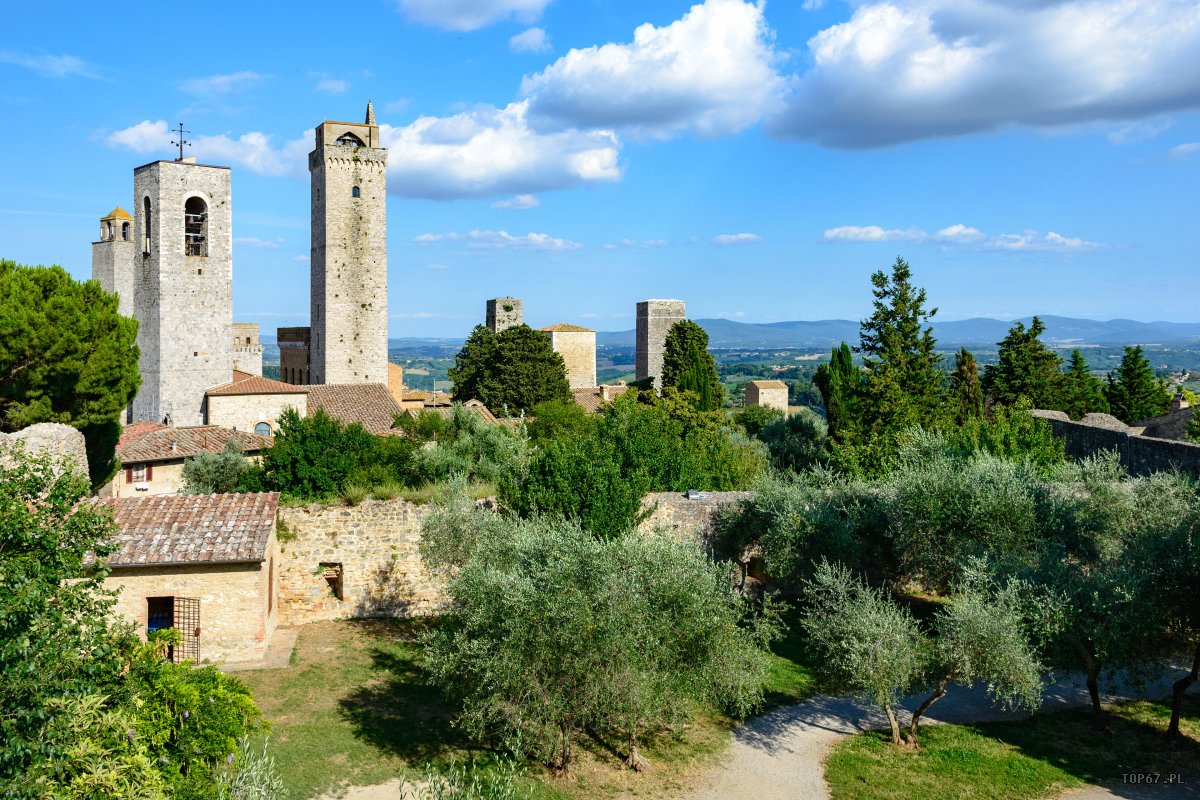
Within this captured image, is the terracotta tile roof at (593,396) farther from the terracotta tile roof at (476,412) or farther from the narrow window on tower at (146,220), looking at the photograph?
the narrow window on tower at (146,220)

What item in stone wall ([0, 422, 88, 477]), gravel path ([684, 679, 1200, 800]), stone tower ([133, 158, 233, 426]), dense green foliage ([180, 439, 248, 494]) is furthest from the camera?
stone tower ([133, 158, 233, 426])

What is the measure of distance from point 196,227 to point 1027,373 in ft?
127

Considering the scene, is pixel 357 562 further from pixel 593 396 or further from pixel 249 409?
pixel 593 396

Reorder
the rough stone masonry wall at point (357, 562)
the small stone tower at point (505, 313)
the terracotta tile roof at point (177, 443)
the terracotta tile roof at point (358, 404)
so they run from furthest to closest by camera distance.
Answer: the small stone tower at point (505, 313)
the terracotta tile roof at point (358, 404)
the terracotta tile roof at point (177, 443)
the rough stone masonry wall at point (357, 562)

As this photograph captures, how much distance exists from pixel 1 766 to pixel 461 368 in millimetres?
50415

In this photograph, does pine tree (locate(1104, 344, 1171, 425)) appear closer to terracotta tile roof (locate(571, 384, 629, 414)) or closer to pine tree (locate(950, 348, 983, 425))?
pine tree (locate(950, 348, 983, 425))

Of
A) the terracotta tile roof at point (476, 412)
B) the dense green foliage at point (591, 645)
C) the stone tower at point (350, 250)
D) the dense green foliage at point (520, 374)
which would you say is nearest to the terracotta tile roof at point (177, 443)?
the terracotta tile roof at point (476, 412)

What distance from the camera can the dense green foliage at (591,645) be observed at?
11062mm

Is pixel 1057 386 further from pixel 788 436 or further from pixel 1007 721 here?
pixel 1007 721

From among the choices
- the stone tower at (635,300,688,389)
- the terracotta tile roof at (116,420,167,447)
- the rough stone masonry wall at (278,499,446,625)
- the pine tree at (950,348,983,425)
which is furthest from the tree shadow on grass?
the stone tower at (635,300,688,389)

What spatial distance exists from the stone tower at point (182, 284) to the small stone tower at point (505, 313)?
97.0ft

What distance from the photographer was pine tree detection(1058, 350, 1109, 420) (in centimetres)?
4184

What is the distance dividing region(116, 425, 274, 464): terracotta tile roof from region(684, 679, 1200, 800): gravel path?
19.2 metres

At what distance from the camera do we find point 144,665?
10.2m
